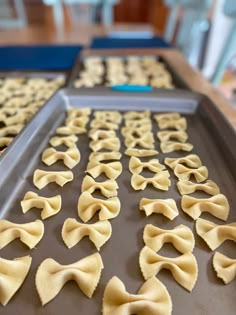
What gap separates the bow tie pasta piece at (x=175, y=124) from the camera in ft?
2.79

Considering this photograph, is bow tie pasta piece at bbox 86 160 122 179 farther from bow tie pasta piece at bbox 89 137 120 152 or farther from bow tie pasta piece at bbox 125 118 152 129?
bow tie pasta piece at bbox 125 118 152 129

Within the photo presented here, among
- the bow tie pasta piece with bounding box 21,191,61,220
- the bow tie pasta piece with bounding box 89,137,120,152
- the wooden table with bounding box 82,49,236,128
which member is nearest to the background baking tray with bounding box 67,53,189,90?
the wooden table with bounding box 82,49,236,128

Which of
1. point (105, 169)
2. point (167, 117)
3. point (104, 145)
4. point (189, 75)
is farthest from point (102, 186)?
point (189, 75)

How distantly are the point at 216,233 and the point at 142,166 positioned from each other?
0.23 meters

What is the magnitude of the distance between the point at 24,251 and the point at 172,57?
133cm

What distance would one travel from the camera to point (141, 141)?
0.78 m

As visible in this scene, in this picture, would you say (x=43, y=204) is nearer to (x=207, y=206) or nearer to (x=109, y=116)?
(x=207, y=206)

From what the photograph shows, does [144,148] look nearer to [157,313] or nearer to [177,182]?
[177,182]

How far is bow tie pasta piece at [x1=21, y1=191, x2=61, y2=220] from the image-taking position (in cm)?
55

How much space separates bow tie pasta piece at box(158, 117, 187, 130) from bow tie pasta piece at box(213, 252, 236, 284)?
45 centimetres

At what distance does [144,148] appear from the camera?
76 centimetres

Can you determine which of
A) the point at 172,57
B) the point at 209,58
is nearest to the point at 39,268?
the point at 172,57

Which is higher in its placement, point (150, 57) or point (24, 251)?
point (24, 251)

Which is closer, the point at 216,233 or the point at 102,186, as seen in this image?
the point at 216,233
